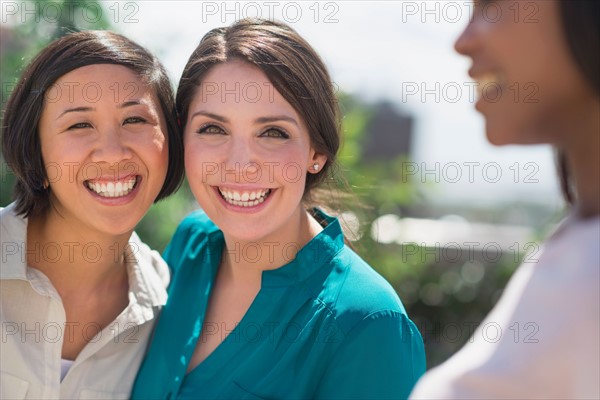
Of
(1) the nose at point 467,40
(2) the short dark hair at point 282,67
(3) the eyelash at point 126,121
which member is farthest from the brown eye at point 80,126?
(1) the nose at point 467,40

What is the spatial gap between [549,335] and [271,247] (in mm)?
1740

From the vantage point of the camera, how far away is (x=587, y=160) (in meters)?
0.78

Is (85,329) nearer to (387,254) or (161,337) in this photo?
(161,337)

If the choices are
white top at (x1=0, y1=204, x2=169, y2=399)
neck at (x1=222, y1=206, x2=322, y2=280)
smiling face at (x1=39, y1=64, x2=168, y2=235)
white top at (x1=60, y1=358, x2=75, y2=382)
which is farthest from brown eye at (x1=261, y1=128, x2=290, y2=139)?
white top at (x1=60, y1=358, x2=75, y2=382)

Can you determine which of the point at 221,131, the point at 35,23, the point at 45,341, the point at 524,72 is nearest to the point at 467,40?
the point at 524,72

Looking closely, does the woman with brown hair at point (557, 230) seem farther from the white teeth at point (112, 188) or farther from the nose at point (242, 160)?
the white teeth at point (112, 188)

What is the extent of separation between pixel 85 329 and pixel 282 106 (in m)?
1.02

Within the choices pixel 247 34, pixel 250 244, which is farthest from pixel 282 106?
pixel 250 244

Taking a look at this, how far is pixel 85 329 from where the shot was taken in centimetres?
256

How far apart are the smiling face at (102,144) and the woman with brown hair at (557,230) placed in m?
1.77

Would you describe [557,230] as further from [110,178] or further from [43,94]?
[43,94]

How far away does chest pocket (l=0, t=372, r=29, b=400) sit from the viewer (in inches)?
91.9

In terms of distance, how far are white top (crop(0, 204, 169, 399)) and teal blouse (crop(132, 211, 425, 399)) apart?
0.08 metres

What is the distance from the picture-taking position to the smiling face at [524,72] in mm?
763
